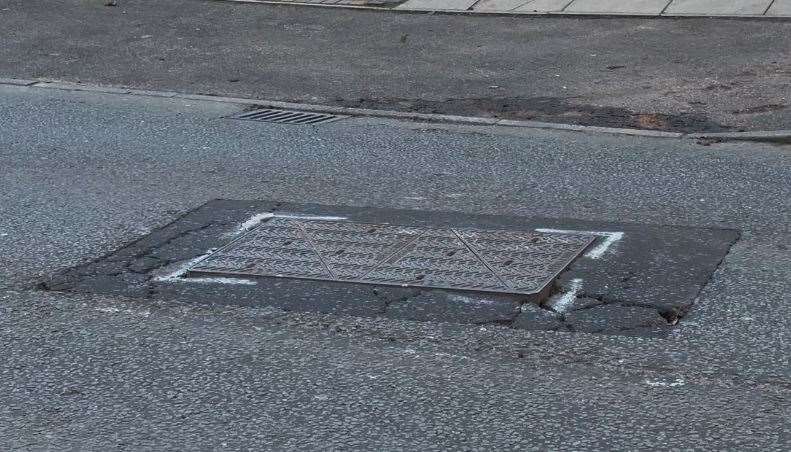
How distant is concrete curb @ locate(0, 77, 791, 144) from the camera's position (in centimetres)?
930

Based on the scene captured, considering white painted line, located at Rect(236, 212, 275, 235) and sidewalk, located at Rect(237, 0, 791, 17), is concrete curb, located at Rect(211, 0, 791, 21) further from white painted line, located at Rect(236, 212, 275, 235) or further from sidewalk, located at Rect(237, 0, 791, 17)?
white painted line, located at Rect(236, 212, 275, 235)

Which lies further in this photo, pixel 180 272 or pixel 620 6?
pixel 620 6

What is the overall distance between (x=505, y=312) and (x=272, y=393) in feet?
4.38

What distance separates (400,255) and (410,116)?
3711mm

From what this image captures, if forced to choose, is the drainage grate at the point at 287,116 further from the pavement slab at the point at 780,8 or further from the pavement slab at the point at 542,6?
the pavement slab at the point at 780,8

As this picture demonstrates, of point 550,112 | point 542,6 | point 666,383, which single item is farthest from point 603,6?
point 666,383

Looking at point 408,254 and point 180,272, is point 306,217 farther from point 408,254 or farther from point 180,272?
point 180,272

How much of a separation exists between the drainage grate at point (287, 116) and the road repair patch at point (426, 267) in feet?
8.84

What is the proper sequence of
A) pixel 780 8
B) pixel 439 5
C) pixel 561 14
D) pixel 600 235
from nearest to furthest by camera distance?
pixel 600 235
pixel 780 8
pixel 561 14
pixel 439 5

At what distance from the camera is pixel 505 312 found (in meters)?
5.86

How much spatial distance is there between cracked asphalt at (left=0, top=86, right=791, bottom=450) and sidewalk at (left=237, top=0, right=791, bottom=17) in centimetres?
541

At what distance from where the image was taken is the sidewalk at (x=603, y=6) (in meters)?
13.8

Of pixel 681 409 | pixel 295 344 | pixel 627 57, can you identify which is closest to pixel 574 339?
pixel 681 409

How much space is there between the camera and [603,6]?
1438cm
